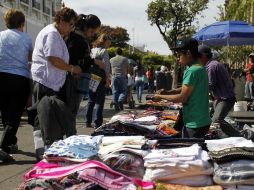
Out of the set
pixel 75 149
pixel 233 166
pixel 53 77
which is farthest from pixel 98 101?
pixel 233 166

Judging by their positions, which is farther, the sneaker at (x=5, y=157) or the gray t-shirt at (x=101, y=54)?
the gray t-shirt at (x=101, y=54)

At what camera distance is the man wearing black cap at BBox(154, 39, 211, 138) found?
16.2 feet

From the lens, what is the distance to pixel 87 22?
6.52 metres

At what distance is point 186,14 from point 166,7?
1.67 metres

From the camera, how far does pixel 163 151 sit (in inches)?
149

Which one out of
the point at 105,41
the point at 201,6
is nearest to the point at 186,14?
the point at 201,6

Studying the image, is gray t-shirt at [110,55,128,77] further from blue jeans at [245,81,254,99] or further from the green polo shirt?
the green polo shirt

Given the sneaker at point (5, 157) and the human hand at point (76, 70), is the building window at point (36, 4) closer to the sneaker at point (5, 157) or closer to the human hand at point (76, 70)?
the sneaker at point (5, 157)

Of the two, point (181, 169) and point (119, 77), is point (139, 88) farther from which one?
point (181, 169)

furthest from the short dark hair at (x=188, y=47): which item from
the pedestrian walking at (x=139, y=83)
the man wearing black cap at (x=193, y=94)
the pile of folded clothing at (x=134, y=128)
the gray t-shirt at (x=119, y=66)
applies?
the pedestrian walking at (x=139, y=83)

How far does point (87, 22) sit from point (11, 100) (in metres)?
1.42

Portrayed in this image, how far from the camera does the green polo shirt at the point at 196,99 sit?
16.2 feet

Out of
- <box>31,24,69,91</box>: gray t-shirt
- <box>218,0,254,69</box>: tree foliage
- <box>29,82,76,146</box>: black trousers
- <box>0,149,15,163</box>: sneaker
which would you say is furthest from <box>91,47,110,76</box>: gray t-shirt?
<box>218,0,254,69</box>: tree foliage

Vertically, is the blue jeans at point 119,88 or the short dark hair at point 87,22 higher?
the short dark hair at point 87,22
